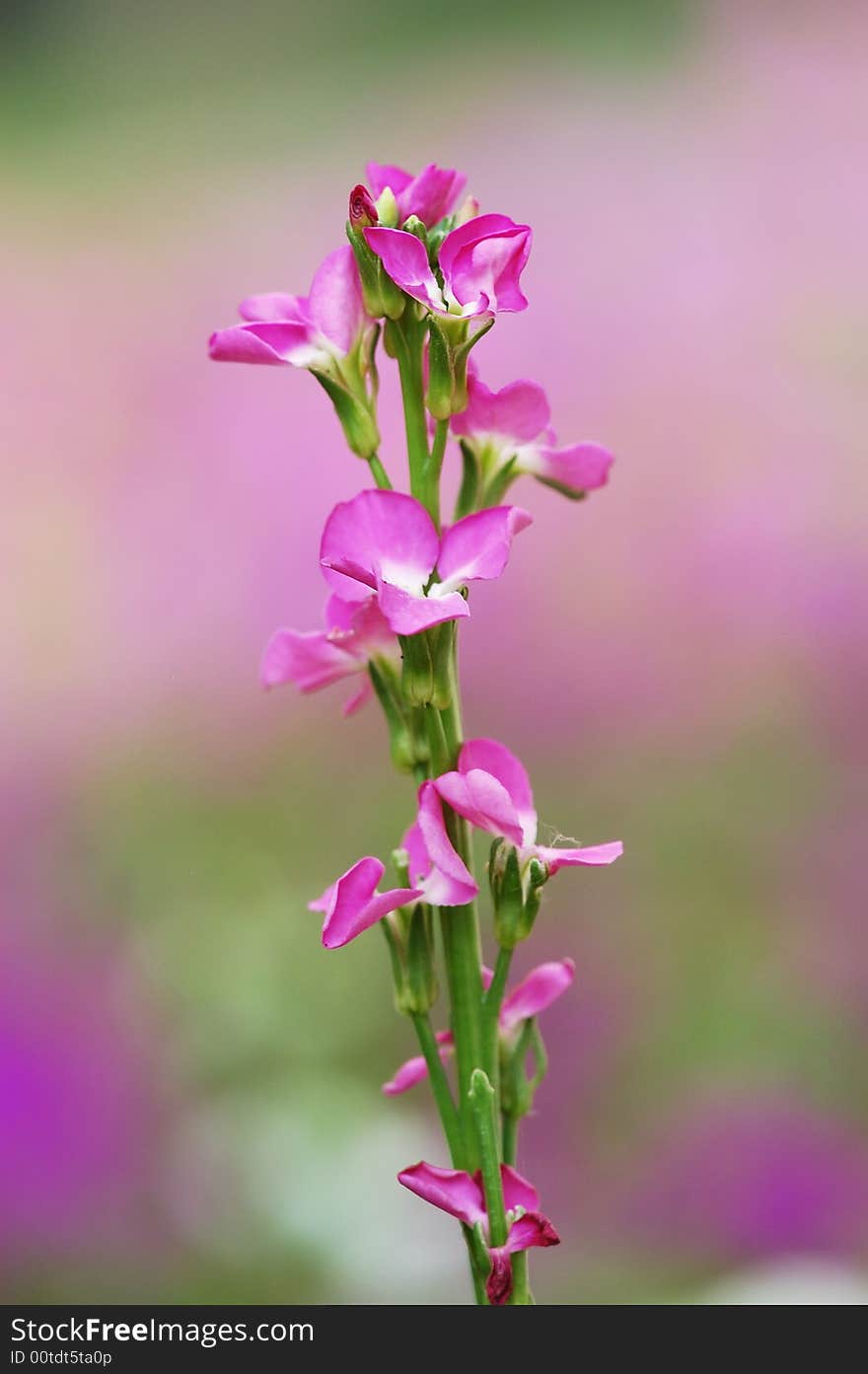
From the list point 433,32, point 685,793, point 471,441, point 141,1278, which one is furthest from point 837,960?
point 433,32

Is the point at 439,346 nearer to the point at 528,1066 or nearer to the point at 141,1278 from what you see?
the point at 528,1066

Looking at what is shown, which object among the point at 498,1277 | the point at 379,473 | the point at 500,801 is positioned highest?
the point at 379,473

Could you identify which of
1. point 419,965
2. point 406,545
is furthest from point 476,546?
point 419,965

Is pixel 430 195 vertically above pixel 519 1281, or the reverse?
pixel 430 195

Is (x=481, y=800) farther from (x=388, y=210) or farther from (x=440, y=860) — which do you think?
(x=388, y=210)

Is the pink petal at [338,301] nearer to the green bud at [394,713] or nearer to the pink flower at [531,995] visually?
the green bud at [394,713]

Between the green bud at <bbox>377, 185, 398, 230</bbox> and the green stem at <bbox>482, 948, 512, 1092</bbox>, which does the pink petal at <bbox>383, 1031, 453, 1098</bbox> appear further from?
the green bud at <bbox>377, 185, 398, 230</bbox>

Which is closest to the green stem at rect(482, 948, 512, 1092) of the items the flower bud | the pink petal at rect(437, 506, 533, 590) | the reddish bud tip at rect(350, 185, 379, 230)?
the flower bud
